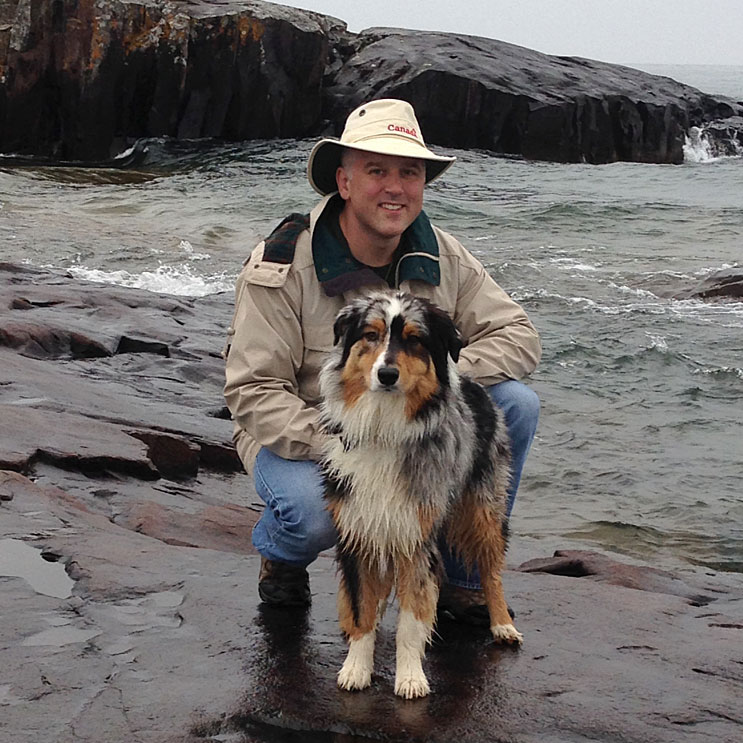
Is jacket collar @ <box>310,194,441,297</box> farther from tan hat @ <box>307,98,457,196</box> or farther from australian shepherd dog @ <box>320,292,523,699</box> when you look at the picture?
australian shepherd dog @ <box>320,292,523,699</box>

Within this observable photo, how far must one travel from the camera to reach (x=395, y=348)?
3520mm

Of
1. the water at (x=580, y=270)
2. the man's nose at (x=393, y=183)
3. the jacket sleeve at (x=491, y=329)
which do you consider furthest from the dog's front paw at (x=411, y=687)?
the water at (x=580, y=270)

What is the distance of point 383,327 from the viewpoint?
3.54 metres

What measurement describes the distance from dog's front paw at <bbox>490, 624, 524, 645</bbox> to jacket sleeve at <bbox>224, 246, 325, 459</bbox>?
3.10 ft

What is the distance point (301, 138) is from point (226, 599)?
28.0 meters

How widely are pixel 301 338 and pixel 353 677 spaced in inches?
52.1

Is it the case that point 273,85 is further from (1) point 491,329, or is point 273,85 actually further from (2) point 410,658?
(2) point 410,658

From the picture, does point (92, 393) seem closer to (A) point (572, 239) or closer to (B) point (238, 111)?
(A) point (572, 239)

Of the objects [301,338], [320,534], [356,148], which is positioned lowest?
[320,534]

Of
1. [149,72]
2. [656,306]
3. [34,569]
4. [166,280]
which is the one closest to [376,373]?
[34,569]

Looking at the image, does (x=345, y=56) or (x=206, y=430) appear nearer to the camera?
(x=206, y=430)

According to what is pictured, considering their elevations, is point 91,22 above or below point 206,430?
above

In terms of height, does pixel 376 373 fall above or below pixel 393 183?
below

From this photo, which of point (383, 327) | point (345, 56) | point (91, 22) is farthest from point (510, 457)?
point (345, 56)
